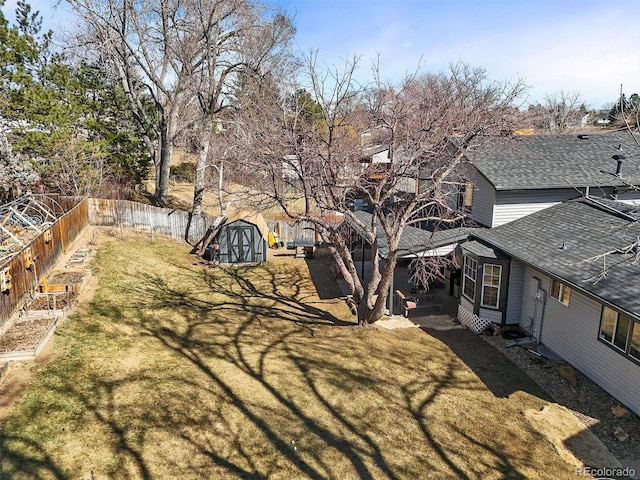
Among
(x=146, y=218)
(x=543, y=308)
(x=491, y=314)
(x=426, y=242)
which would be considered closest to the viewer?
(x=543, y=308)

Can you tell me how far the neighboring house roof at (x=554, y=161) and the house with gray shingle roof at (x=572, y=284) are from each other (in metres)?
1.34

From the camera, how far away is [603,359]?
10.9 metres

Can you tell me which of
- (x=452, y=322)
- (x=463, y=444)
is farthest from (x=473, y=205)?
(x=463, y=444)

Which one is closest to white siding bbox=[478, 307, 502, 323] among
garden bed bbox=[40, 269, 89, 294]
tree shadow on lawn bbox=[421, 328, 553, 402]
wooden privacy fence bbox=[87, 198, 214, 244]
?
tree shadow on lawn bbox=[421, 328, 553, 402]

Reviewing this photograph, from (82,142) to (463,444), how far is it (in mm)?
23770

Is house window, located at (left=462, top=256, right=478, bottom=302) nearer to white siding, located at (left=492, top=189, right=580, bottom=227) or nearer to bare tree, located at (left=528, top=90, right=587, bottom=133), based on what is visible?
white siding, located at (left=492, top=189, right=580, bottom=227)

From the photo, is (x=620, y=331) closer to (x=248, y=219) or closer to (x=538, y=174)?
(x=538, y=174)

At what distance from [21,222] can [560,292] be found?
2092 centimetres

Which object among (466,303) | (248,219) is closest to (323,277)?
(248,219)

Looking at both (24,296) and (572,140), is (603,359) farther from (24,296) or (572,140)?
(24,296)

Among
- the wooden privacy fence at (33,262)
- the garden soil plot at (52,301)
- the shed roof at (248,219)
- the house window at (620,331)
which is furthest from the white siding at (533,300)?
the wooden privacy fence at (33,262)

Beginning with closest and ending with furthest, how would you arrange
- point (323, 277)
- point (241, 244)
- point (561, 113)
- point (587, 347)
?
point (587, 347), point (323, 277), point (241, 244), point (561, 113)

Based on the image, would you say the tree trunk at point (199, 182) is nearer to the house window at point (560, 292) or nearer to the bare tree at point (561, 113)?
the house window at point (560, 292)

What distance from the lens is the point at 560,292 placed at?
12.5 meters
